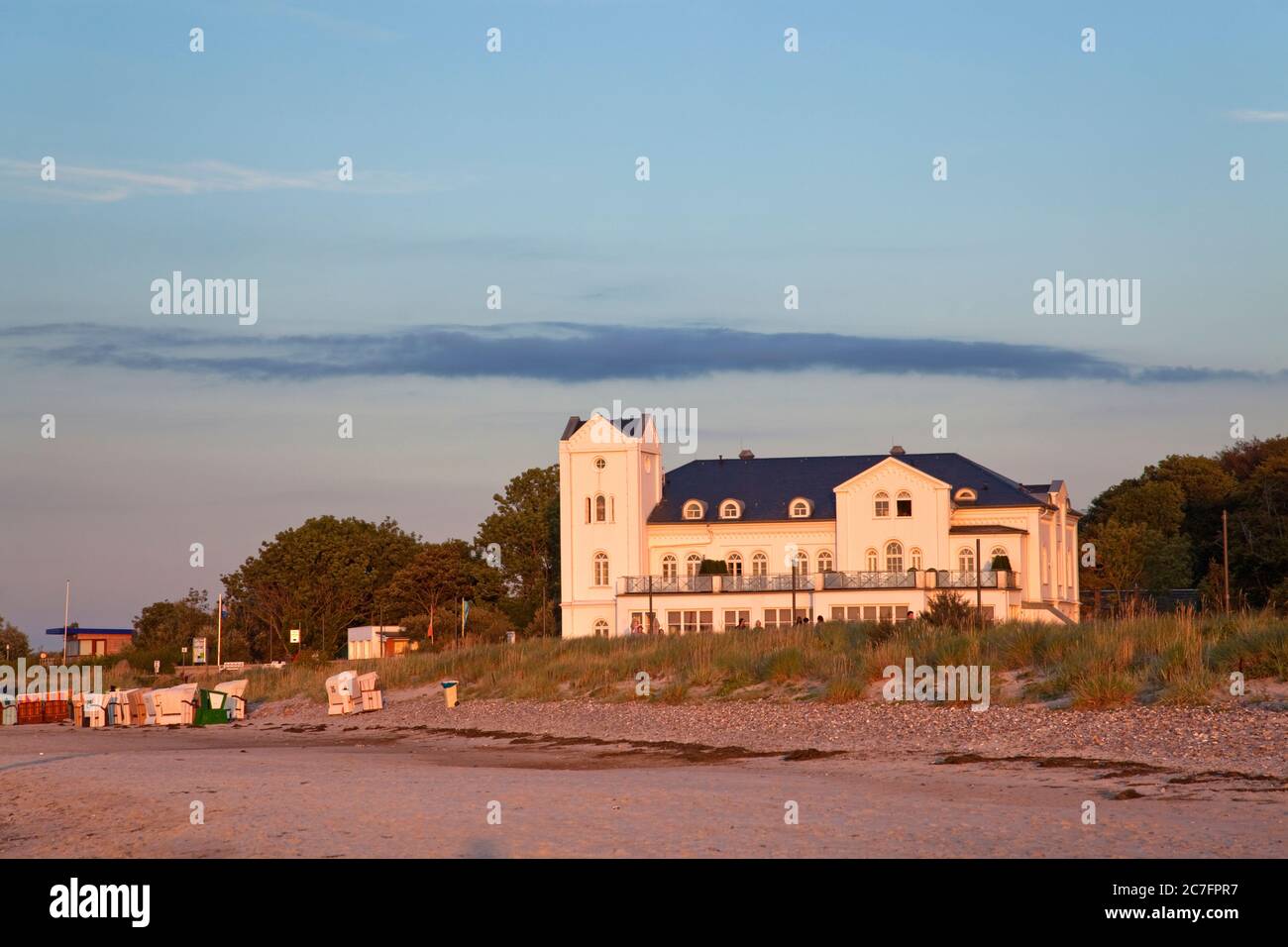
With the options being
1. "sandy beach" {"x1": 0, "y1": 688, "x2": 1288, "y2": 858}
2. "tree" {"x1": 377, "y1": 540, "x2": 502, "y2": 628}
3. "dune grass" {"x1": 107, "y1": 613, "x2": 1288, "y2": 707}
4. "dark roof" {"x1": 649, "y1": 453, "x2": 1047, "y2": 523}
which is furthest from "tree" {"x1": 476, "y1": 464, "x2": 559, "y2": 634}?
"sandy beach" {"x1": 0, "y1": 688, "x2": 1288, "y2": 858}

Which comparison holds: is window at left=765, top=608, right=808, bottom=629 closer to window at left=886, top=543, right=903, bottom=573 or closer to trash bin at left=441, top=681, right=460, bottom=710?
window at left=886, top=543, right=903, bottom=573

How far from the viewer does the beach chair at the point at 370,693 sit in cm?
3484

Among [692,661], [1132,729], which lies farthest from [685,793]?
[692,661]

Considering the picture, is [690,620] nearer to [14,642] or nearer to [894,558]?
[894,558]

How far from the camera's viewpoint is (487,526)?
85.9 metres

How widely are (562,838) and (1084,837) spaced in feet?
14.3

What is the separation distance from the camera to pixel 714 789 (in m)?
17.0

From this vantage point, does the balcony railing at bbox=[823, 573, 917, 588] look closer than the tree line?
Yes

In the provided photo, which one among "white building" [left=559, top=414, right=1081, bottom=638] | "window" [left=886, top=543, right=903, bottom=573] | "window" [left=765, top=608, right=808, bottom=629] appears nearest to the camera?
"white building" [left=559, top=414, right=1081, bottom=638]

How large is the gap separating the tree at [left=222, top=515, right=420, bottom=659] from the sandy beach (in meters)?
61.4

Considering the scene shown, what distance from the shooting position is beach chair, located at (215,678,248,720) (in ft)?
120

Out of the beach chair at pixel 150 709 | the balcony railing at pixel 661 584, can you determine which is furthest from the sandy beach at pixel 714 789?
the balcony railing at pixel 661 584

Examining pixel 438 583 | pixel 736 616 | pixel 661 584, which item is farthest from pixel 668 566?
pixel 438 583
